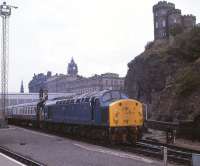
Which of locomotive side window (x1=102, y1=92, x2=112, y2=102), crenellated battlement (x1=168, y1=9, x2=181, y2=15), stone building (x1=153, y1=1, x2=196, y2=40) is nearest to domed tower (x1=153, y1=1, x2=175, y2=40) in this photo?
stone building (x1=153, y1=1, x2=196, y2=40)

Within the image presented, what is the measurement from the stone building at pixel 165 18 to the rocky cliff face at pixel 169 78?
130ft

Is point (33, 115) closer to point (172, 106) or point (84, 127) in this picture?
point (172, 106)

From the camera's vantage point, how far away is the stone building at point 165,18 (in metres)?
103

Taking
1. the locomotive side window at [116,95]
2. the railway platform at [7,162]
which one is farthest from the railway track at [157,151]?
the railway platform at [7,162]

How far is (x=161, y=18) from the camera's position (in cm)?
10819

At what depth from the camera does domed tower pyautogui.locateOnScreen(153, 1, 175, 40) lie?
347 ft

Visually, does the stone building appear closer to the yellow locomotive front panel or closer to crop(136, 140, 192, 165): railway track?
the yellow locomotive front panel

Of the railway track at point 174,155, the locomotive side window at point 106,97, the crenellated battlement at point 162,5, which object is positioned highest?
the crenellated battlement at point 162,5

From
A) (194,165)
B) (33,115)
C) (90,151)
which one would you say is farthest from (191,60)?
(194,165)

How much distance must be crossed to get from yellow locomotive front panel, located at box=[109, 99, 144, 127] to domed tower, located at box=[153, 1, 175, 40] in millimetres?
81927

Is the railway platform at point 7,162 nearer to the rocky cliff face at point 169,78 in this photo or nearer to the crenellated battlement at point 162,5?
the rocky cliff face at point 169,78

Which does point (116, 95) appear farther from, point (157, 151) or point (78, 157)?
point (78, 157)

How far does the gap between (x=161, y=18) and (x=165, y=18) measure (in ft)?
3.86

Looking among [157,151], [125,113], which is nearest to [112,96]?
[125,113]
